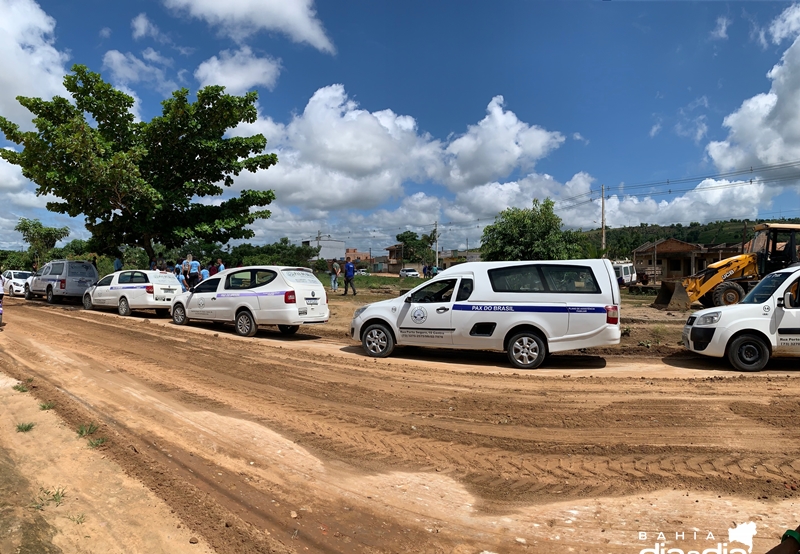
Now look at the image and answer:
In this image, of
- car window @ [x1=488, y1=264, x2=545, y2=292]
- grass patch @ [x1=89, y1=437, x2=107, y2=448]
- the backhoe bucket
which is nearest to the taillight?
car window @ [x1=488, y1=264, x2=545, y2=292]

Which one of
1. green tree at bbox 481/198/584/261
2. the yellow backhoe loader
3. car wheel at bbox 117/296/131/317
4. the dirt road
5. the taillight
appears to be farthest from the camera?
green tree at bbox 481/198/584/261

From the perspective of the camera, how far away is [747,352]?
28.1 feet

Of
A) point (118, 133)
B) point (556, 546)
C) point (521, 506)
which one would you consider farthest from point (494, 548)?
point (118, 133)

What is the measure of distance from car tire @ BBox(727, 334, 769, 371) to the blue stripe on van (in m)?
2.47

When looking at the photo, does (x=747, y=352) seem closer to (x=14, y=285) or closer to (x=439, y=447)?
(x=439, y=447)

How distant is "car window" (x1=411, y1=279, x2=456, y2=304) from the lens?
9.39m

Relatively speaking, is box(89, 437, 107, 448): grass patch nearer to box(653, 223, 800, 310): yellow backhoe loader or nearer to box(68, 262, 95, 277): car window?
box(68, 262, 95, 277): car window

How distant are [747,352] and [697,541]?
262 inches

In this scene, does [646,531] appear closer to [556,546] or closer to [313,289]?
[556,546]

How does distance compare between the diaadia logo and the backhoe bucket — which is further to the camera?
the backhoe bucket

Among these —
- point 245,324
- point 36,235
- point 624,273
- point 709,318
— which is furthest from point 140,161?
point 36,235

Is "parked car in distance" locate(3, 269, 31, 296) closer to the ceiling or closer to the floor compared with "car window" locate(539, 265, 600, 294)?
closer to the floor

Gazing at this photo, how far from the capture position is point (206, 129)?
61.6 ft

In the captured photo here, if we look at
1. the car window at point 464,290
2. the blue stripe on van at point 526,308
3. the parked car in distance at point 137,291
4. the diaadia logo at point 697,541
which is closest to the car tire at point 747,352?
the blue stripe on van at point 526,308
